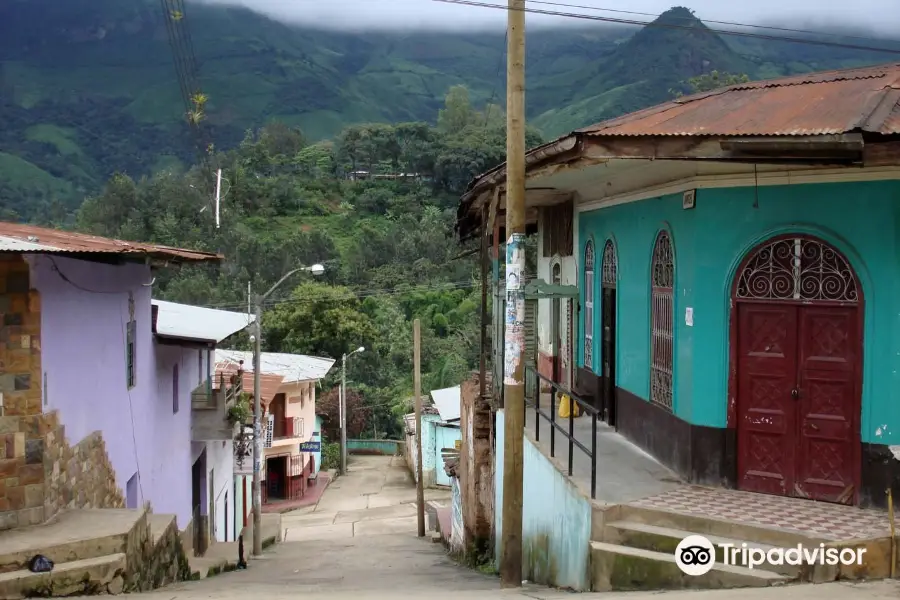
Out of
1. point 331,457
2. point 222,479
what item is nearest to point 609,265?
point 222,479

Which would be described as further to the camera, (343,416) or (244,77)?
(244,77)

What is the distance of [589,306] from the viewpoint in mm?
13406

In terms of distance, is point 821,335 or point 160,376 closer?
point 821,335

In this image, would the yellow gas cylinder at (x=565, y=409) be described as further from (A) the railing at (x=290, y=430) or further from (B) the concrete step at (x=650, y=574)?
(A) the railing at (x=290, y=430)

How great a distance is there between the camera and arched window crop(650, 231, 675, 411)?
978cm

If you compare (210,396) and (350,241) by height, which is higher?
(350,241)

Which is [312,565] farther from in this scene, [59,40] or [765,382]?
[59,40]

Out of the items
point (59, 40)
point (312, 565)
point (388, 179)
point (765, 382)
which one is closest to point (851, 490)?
point (765, 382)

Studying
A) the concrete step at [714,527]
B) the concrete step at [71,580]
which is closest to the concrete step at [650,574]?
the concrete step at [714,527]

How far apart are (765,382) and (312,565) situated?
9.21 metres

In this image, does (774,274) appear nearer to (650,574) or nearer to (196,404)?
(650,574)

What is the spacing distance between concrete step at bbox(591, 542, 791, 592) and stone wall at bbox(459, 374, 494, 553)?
18.4 ft

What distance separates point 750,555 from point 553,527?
2.64m

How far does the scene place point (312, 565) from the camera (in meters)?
15.0
